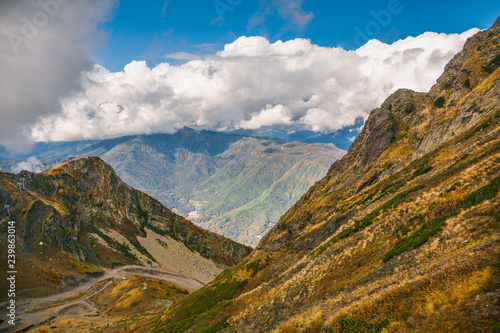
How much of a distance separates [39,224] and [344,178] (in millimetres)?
115925

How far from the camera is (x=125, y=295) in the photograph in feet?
241

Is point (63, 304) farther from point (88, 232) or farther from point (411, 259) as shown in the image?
point (411, 259)

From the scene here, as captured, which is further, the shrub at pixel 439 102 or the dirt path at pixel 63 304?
the dirt path at pixel 63 304

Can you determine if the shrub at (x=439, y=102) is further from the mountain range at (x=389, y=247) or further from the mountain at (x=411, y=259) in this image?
the mountain at (x=411, y=259)

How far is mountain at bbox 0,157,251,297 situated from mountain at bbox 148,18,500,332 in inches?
3036

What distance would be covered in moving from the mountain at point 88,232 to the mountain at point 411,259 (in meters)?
77.1

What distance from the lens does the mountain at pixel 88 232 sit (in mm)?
84312

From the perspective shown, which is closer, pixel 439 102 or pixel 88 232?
pixel 439 102

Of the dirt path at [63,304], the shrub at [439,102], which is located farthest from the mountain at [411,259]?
the dirt path at [63,304]

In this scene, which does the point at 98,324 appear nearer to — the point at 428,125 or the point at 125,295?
the point at 125,295

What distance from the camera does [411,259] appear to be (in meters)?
15.5

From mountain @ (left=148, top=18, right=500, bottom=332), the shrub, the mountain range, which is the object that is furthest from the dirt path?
the shrub

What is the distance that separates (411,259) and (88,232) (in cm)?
14461

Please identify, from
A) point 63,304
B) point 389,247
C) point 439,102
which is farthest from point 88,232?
point 439,102
